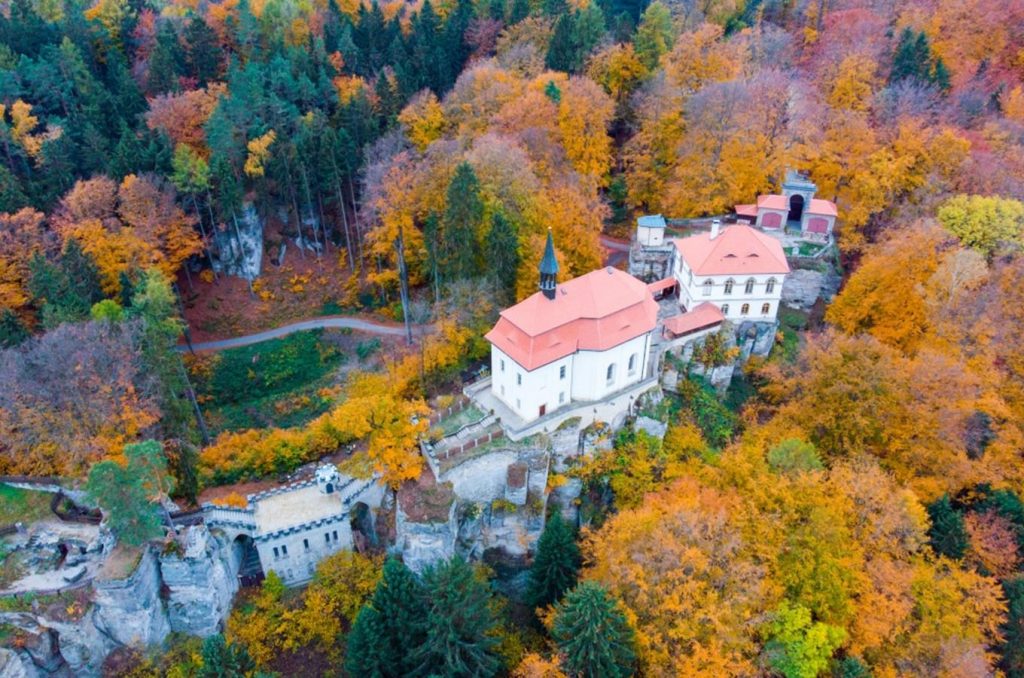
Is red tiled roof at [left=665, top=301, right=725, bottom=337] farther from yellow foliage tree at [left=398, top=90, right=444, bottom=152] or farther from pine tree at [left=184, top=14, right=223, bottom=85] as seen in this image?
pine tree at [left=184, top=14, right=223, bottom=85]

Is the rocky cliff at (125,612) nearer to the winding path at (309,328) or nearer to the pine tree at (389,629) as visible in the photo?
the pine tree at (389,629)

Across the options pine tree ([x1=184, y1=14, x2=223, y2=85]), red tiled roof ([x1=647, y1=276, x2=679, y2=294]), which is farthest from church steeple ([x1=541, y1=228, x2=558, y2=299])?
pine tree ([x1=184, y1=14, x2=223, y2=85])

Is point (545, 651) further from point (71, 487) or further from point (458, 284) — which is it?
point (71, 487)

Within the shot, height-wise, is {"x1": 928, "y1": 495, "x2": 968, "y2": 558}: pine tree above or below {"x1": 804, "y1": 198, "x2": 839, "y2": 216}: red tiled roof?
below

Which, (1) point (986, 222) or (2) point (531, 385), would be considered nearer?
(2) point (531, 385)

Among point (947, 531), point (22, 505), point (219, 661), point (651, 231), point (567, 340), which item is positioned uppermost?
point (567, 340)

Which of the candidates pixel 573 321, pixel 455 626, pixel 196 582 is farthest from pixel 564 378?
pixel 196 582

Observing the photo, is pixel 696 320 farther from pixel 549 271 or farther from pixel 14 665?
pixel 14 665
